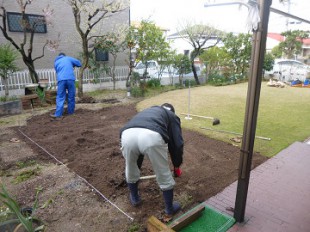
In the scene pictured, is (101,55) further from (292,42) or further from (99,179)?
(292,42)

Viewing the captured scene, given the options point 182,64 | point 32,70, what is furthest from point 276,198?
point 182,64

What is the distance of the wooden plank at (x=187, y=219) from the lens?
2367 mm

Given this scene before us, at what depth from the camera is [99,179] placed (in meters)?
3.35

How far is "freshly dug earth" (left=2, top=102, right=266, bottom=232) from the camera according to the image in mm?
2631

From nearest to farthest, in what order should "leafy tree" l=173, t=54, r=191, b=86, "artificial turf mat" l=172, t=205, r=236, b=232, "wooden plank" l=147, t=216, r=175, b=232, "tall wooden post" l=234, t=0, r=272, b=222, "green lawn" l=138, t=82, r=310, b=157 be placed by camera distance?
1. "tall wooden post" l=234, t=0, r=272, b=222
2. "wooden plank" l=147, t=216, r=175, b=232
3. "artificial turf mat" l=172, t=205, r=236, b=232
4. "green lawn" l=138, t=82, r=310, b=157
5. "leafy tree" l=173, t=54, r=191, b=86

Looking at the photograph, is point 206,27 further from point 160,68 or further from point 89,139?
point 89,139

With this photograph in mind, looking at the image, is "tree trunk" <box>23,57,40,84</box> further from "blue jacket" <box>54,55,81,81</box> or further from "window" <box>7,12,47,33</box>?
"blue jacket" <box>54,55,81,81</box>

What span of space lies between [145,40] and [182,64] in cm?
319

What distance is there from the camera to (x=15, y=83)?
30.3ft

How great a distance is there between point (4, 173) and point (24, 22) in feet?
21.3

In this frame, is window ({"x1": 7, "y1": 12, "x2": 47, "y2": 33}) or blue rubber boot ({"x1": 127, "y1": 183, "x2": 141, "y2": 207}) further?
window ({"x1": 7, "y1": 12, "x2": 47, "y2": 33})

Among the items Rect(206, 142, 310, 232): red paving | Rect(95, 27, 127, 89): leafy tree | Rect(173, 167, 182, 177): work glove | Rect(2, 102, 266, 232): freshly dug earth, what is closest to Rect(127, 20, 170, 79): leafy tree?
Rect(95, 27, 127, 89): leafy tree

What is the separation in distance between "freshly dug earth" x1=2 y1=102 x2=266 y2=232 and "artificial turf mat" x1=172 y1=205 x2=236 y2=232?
0.76 feet

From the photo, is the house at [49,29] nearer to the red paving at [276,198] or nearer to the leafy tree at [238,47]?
the leafy tree at [238,47]
